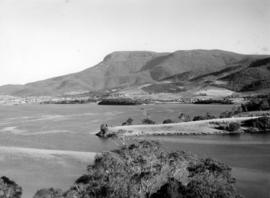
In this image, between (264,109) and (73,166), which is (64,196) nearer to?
(73,166)

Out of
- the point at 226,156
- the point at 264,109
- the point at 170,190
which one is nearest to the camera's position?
the point at 170,190

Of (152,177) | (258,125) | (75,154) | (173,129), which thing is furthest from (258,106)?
Result: (152,177)

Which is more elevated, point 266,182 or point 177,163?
point 177,163

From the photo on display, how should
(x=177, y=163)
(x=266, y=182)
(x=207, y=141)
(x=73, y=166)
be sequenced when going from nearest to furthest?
(x=177, y=163) < (x=266, y=182) < (x=73, y=166) < (x=207, y=141)

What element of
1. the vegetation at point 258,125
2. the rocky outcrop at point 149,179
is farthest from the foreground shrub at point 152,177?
the vegetation at point 258,125

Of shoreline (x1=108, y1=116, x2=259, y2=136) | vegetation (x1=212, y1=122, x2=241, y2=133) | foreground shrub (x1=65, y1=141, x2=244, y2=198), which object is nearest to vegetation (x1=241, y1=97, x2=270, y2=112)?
shoreline (x1=108, y1=116, x2=259, y2=136)

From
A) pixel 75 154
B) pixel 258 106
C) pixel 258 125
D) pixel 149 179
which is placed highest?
pixel 258 106

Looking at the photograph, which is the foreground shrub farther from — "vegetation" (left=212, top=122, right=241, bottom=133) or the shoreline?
"vegetation" (left=212, top=122, right=241, bottom=133)

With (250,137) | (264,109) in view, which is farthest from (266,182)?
(264,109)

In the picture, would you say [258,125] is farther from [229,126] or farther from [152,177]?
[152,177]
